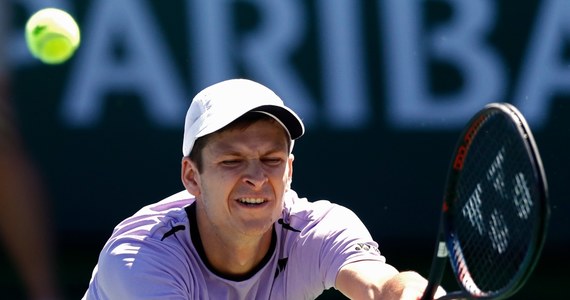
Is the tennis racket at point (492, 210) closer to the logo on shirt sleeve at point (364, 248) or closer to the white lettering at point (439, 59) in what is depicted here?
the logo on shirt sleeve at point (364, 248)

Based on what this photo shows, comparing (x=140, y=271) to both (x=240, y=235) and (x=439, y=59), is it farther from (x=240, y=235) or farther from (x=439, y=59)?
(x=439, y=59)

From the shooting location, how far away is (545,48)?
6156mm

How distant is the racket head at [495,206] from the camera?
10.2 feet

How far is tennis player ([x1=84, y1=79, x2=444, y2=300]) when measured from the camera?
3797 millimetres

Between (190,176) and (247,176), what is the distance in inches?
9.0

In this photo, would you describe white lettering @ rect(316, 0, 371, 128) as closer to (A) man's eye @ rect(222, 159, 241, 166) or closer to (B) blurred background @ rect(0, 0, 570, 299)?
(B) blurred background @ rect(0, 0, 570, 299)

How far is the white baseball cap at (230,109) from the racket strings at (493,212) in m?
0.52

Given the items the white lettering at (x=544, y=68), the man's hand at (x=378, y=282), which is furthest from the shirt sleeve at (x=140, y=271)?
the white lettering at (x=544, y=68)

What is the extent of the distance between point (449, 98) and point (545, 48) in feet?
1.60

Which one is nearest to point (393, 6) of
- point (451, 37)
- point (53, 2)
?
point (451, 37)

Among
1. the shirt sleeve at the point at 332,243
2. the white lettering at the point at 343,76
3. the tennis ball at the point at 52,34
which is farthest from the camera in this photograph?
the white lettering at the point at 343,76

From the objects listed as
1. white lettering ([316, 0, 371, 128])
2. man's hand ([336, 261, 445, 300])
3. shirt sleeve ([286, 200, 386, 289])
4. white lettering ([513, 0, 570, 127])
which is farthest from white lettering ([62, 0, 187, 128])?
man's hand ([336, 261, 445, 300])

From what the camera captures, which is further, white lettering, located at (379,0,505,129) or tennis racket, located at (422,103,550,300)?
white lettering, located at (379,0,505,129)

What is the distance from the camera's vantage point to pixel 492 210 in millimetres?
4660
